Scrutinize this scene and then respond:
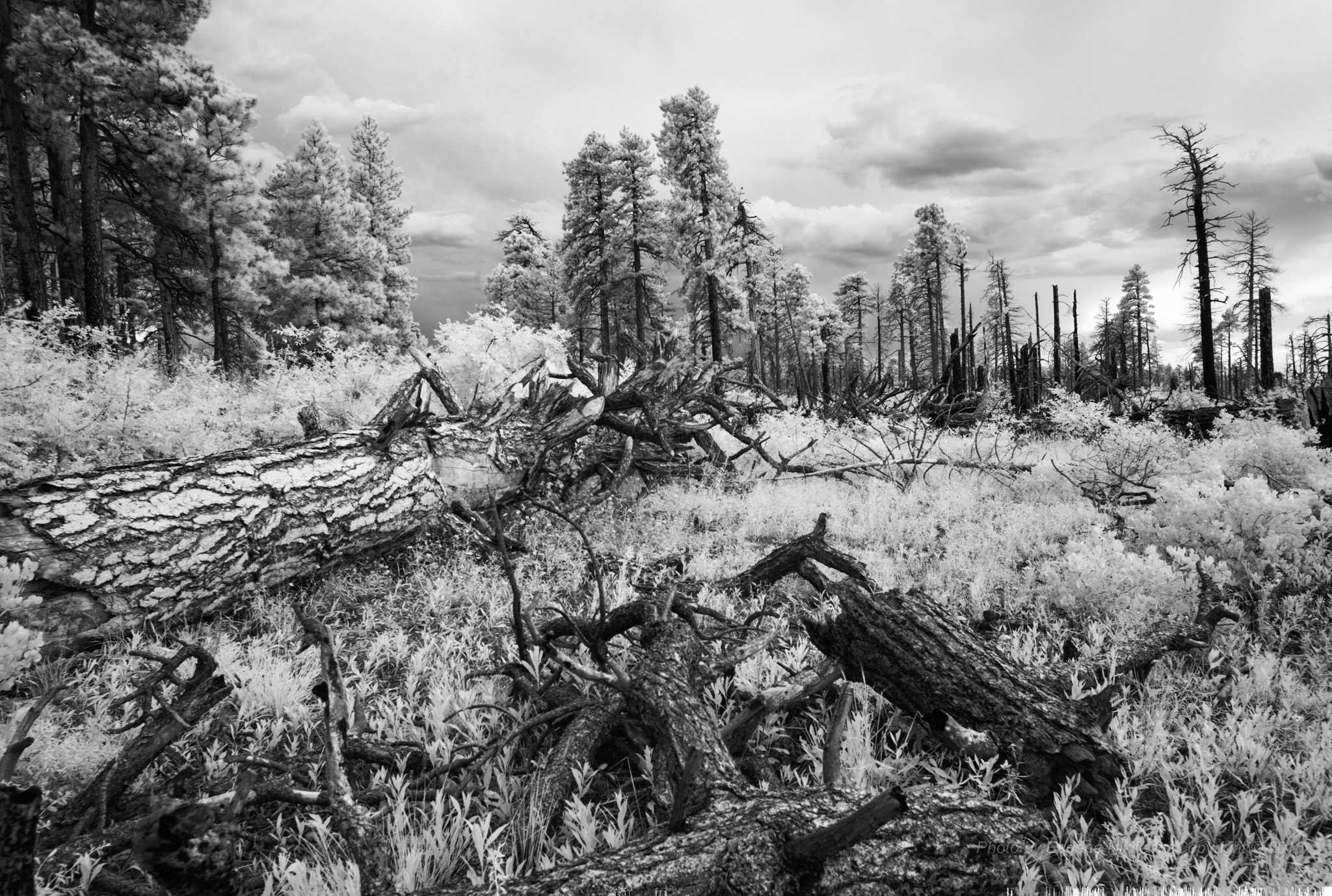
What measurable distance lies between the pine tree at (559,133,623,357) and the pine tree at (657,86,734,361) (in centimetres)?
465

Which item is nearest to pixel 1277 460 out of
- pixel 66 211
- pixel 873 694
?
pixel 873 694

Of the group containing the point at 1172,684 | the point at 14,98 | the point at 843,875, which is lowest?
the point at 1172,684

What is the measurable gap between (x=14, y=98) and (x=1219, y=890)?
753 inches

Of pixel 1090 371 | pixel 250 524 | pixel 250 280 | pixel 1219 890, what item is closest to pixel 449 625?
pixel 250 524

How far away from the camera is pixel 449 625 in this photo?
3.61 metres

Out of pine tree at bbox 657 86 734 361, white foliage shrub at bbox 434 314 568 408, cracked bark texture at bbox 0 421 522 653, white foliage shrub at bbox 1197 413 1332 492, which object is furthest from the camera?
pine tree at bbox 657 86 734 361

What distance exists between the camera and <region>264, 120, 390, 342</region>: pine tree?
25594 millimetres

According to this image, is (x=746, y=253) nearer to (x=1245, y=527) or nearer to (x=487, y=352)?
(x=487, y=352)

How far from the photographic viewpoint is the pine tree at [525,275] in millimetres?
38031

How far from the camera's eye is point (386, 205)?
3356 centimetres

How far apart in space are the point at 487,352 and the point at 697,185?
1876 centimetres

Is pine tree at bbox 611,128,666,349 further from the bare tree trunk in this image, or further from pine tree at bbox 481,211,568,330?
the bare tree trunk

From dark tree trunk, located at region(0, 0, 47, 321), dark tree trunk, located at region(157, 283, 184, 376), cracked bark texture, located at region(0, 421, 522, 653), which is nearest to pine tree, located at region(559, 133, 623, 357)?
dark tree trunk, located at region(157, 283, 184, 376)

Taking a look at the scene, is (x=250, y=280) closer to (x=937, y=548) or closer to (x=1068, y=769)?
(x=937, y=548)
